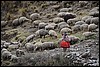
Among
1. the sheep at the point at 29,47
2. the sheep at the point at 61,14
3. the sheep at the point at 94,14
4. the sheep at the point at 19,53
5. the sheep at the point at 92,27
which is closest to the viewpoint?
the sheep at the point at 19,53

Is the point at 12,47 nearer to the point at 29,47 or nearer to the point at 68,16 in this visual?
the point at 29,47

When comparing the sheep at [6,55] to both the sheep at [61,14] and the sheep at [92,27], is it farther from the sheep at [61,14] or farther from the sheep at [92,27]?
the sheep at [61,14]

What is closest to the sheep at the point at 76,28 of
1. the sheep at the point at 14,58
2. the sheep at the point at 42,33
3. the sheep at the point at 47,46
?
the sheep at the point at 42,33

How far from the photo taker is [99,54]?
586 inches

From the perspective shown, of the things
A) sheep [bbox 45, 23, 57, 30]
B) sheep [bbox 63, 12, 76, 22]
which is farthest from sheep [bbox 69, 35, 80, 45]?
sheep [bbox 63, 12, 76, 22]

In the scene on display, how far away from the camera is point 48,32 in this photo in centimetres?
2022

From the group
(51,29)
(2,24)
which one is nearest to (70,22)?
(51,29)

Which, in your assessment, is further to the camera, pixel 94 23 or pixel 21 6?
pixel 21 6

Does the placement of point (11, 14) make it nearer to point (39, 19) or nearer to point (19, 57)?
point (39, 19)

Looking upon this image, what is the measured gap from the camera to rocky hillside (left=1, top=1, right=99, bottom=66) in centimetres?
1470

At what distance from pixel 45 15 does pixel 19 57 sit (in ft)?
30.9

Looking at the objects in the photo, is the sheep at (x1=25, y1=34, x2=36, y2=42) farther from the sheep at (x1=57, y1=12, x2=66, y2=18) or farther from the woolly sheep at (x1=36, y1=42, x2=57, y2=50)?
the sheep at (x1=57, y1=12, x2=66, y2=18)

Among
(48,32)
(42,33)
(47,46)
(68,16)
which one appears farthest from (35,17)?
(47,46)

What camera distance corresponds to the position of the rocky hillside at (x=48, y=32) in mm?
14703
